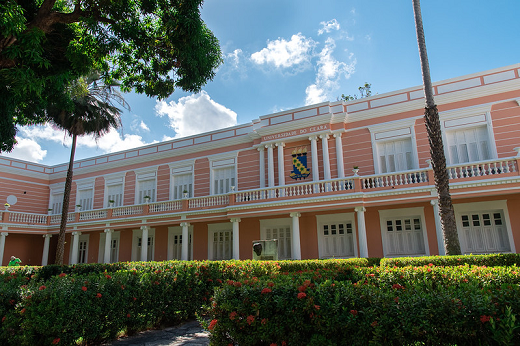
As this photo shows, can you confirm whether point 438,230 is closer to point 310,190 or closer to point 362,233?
point 362,233

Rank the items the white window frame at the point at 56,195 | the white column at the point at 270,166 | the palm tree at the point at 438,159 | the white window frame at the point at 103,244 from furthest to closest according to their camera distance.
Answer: the white window frame at the point at 56,195
the white window frame at the point at 103,244
the white column at the point at 270,166
the palm tree at the point at 438,159

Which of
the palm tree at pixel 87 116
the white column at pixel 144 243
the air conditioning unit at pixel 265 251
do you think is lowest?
the air conditioning unit at pixel 265 251

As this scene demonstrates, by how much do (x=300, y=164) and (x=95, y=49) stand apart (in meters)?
11.2

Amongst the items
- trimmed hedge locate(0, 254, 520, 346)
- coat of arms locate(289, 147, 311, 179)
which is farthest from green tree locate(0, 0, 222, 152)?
coat of arms locate(289, 147, 311, 179)

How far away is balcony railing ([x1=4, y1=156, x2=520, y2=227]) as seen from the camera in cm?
1305

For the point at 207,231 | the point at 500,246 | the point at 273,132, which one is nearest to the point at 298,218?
the point at 273,132

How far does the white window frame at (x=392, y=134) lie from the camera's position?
613 inches

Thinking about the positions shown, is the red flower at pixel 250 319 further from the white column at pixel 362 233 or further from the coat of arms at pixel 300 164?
the coat of arms at pixel 300 164

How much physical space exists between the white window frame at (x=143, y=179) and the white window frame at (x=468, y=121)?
17216 millimetres

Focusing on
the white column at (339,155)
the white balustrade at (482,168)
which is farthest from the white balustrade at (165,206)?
the white balustrade at (482,168)

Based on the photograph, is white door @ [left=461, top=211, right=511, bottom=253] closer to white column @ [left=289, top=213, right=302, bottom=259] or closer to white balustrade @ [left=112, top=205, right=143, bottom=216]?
white column @ [left=289, top=213, right=302, bottom=259]

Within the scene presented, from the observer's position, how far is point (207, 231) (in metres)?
19.9

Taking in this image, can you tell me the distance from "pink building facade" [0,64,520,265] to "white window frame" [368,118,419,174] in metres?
0.05

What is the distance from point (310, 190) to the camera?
50.9 feet
